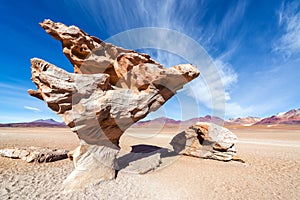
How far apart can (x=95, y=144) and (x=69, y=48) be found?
517 centimetres

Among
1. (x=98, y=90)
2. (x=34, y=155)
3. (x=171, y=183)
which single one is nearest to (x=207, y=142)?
(x=171, y=183)

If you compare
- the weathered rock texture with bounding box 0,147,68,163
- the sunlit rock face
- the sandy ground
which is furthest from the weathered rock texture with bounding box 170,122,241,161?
the weathered rock texture with bounding box 0,147,68,163

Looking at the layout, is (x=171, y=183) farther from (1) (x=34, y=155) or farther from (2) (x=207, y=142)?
(1) (x=34, y=155)

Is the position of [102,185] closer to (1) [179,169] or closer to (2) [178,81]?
(1) [179,169]

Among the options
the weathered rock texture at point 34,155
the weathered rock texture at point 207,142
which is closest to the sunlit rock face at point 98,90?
the weathered rock texture at point 34,155

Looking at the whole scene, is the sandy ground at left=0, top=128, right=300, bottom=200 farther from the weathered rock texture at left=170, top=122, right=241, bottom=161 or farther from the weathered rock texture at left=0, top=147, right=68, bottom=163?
the weathered rock texture at left=170, top=122, right=241, bottom=161

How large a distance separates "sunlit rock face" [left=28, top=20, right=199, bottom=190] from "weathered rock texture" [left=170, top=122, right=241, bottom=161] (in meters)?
4.45

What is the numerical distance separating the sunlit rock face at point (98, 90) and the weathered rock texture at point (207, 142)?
14.6ft

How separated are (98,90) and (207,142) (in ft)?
27.1

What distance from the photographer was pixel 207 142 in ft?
35.7

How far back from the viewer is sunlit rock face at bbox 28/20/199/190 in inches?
245

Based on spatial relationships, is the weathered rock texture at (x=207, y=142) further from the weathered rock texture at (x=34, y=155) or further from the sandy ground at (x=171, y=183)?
the weathered rock texture at (x=34, y=155)

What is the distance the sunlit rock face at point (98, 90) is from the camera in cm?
621

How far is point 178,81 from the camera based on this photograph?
8.62 meters
